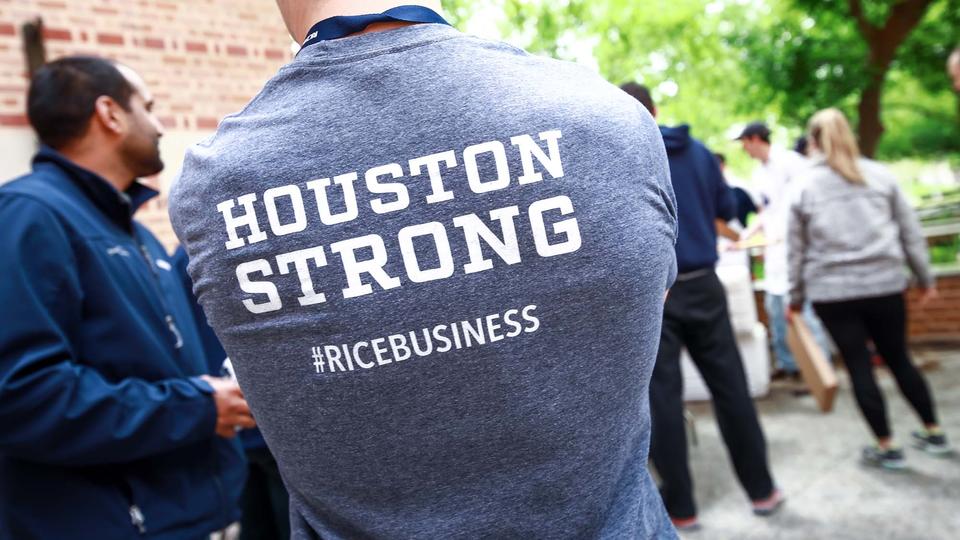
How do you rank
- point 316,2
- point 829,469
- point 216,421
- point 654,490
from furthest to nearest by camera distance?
1. point 829,469
2. point 216,421
3. point 654,490
4. point 316,2

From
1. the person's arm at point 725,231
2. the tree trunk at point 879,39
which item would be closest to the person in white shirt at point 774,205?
the person's arm at point 725,231

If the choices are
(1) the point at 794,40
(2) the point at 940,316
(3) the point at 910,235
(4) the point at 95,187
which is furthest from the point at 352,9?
(1) the point at 794,40

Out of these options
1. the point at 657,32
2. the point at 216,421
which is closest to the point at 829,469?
the point at 216,421

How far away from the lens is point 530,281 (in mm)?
996

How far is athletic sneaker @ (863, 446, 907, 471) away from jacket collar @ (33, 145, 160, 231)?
436cm

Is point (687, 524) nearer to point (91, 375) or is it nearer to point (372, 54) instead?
point (91, 375)

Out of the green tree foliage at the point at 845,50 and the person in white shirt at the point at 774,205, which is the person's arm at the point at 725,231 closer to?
the person in white shirt at the point at 774,205

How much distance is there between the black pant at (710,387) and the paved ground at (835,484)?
0.22m

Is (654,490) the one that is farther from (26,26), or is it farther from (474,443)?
(26,26)

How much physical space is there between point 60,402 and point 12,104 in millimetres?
2952

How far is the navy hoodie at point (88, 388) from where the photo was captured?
1.82 m

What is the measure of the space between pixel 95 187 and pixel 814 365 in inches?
162

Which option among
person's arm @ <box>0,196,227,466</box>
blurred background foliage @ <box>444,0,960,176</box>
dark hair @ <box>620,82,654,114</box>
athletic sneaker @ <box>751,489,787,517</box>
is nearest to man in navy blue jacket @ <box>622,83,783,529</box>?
athletic sneaker @ <box>751,489,787,517</box>

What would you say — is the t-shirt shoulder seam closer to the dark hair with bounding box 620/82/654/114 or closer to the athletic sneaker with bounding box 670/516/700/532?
the dark hair with bounding box 620/82/654/114
